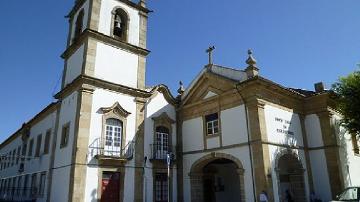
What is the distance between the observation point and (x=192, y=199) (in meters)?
19.2

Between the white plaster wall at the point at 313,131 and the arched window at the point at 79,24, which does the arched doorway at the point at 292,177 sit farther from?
the arched window at the point at 79,24

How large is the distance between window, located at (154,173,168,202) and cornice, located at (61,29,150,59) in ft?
26.8

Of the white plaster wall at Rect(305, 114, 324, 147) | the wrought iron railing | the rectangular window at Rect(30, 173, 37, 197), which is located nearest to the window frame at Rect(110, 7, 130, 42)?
the wrought iron railing

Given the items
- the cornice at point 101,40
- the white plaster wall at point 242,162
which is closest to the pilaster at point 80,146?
the cornice at point 101,40

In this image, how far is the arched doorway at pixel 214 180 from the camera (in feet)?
63.1

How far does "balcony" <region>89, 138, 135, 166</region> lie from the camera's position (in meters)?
16.4

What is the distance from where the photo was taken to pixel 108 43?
61.8ft

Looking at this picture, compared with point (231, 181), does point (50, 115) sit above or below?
above

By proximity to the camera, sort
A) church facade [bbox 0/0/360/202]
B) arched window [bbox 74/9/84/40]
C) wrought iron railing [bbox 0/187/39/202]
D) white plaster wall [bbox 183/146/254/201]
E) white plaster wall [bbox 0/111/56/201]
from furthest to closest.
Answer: wrought iron railing [bbox 0/187/39/202]
white plaster wall [bbox 0/111/56/201]
arched window [bbox 74/9/84/40]
church facade [bbox 0/0/360/202]
white plaster wall [bbox 183/146/254/201]

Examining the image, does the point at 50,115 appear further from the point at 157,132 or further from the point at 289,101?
the point at 289,101

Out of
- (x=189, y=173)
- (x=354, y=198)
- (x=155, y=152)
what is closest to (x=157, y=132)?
(x=155, y=152)

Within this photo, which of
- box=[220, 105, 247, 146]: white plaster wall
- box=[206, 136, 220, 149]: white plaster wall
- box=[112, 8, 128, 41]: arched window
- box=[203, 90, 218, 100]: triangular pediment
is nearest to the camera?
box=[220, 105, 247, 146]: white plaster wall

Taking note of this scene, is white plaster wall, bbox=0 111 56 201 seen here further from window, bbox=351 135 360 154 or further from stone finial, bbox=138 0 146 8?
window, bbox=351 135 360 154

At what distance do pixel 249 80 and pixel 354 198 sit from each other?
24.4 feet
